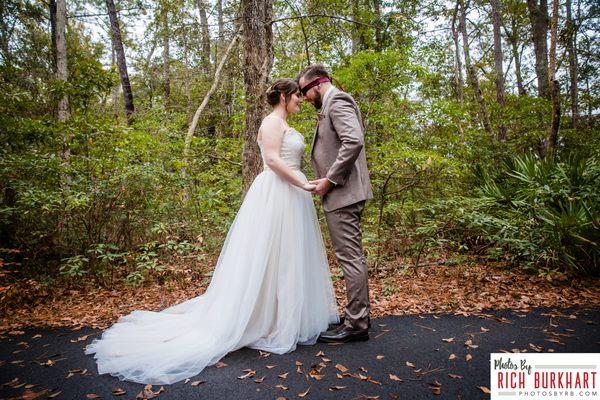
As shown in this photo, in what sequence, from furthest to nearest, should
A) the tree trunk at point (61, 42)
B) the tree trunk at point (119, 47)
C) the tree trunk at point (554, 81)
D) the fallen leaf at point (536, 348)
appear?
the tree trunk at point (119, 47) → the tree trunk at point (61, 42) → the tree trunk at point (554, 81) → the fallen leaf at point (536, 348)

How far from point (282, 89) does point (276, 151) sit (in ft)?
1.95

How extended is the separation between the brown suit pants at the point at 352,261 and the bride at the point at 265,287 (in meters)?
0.32

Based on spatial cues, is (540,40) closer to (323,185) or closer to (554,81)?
(554,81)

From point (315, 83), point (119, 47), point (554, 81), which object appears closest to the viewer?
point (315, 83)

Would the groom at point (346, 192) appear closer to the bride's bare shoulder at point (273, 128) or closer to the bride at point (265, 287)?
the bride at point (265, 287)

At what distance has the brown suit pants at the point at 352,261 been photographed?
2980 millimetres

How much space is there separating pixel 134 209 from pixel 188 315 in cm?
305

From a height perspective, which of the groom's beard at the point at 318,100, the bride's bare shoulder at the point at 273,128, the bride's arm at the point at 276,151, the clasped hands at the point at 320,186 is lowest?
the clasped hands at the point at 320,186

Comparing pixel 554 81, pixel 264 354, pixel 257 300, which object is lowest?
pixel 264 354

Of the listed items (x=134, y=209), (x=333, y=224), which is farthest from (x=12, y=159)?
(x=333, y=224)

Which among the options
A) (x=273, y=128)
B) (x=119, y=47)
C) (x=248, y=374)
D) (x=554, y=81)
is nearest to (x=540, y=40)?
(x=554, y=81)

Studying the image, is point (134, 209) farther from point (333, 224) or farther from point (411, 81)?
point (411, 81)

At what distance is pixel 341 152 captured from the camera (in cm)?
292

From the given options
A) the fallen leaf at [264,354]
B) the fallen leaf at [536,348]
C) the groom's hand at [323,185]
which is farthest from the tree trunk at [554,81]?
the fallen leaf at [264,354]
